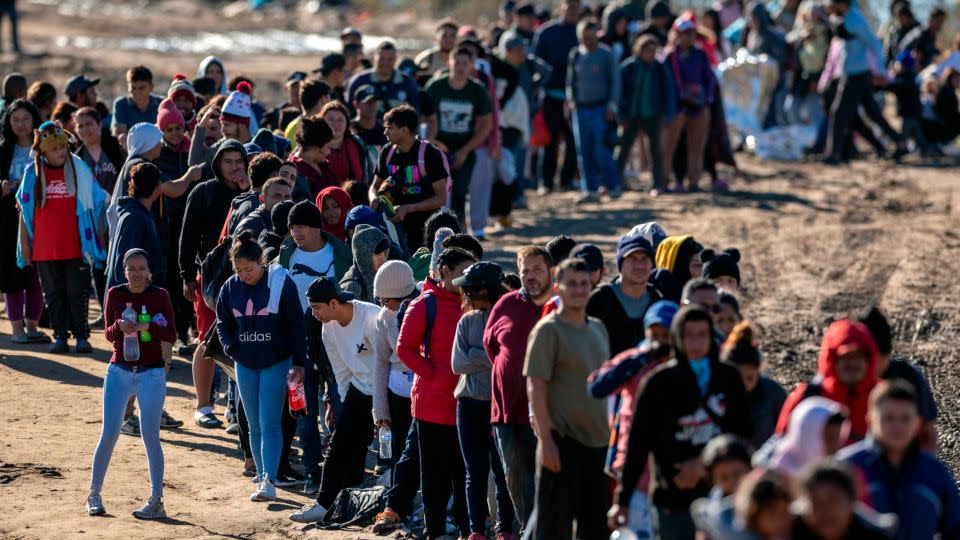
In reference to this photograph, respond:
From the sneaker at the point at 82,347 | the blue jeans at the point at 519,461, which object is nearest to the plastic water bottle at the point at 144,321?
the blue jeans at the point at 519,461

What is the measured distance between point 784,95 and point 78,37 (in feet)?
73.9

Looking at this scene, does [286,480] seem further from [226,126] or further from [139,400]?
[226,126]

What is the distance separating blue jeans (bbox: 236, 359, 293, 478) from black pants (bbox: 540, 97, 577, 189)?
10.4 metres

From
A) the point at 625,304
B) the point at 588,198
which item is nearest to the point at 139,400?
the point at 625,304

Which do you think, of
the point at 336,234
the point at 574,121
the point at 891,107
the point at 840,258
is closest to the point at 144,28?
the point at 891,107

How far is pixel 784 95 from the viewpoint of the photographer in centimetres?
2355

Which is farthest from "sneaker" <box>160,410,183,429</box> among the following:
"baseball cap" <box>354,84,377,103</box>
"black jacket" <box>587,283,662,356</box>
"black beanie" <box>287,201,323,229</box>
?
"black jacket" <box>587,283,662,356</box>

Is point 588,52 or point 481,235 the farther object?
point 588,52

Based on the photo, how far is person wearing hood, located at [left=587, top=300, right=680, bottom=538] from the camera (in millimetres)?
7402

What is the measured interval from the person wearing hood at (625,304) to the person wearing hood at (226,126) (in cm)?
545

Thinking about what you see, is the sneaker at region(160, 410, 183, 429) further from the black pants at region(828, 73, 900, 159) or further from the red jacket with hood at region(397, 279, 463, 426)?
the black pants at region(828, 73, 900, 159)

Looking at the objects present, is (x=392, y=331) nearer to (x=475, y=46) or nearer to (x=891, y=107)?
(x=475, y=46)

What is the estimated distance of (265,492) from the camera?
1031 centimetres

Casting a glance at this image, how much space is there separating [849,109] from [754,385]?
596 inches
